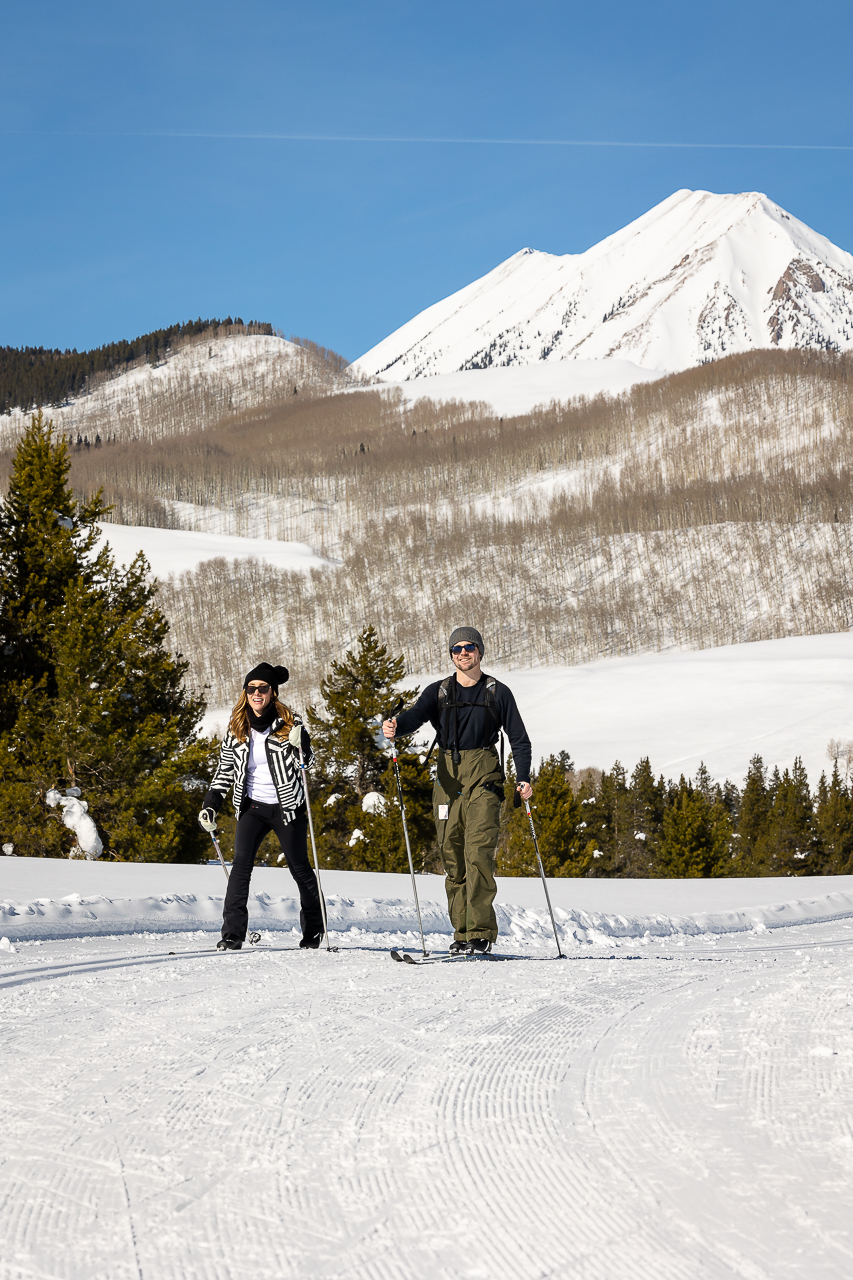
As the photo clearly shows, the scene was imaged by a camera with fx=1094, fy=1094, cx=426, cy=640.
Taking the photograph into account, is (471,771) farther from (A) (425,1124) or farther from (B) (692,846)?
(B) (692,846)

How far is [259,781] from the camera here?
7.58m

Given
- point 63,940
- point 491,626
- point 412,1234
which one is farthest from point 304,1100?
point 491,626

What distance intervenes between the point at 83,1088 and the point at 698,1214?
207cm

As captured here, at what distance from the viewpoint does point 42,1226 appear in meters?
2.51

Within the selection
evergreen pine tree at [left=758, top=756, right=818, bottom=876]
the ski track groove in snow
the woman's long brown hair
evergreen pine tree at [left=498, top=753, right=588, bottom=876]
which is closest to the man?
the woman's long brown hair

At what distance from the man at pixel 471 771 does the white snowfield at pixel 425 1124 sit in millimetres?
954

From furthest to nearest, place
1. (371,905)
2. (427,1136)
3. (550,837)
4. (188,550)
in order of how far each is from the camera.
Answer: (188,550)
(550,837)
(371,905)
(427,1136)

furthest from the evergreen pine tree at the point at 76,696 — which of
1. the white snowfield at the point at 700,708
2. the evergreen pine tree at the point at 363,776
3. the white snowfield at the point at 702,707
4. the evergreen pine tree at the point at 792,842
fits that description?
the white snowfield at the point at 702,707

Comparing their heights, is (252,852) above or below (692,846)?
above

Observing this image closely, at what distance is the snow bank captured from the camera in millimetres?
9398

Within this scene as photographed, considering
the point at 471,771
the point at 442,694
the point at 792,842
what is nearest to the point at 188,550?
the point at 792,842

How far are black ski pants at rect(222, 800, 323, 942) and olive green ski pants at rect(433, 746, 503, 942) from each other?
1009 millimetres

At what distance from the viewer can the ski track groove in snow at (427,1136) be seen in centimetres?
239

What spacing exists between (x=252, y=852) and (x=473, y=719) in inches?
70.4
